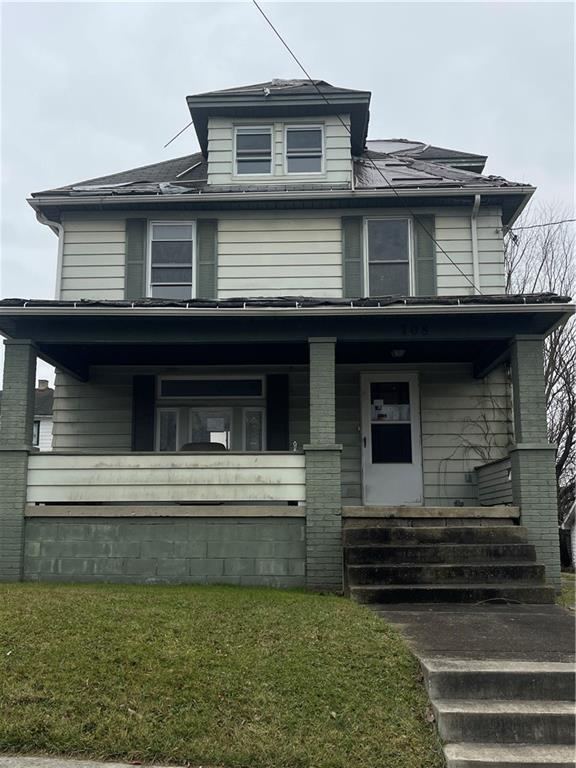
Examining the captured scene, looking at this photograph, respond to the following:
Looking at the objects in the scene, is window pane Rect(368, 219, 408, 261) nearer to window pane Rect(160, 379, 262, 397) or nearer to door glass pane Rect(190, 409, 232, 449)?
window pane Rect(160, 379, 262, 397)

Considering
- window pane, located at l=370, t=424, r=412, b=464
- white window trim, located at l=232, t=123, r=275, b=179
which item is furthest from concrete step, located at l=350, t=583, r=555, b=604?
white window trim, located at l=232, t=123, r=275, b=179

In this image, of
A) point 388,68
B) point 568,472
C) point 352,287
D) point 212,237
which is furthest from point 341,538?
point 568,472

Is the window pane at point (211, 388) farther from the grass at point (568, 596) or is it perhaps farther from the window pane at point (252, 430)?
the grass at point (568, 596)

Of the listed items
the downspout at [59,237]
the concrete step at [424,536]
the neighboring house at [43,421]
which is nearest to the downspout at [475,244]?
the concrete step at [424,536]

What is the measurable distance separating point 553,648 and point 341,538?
3370 millimetres

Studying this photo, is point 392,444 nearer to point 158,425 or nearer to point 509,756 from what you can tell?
point 158,425

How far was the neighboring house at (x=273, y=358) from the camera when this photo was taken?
9008 millimetres

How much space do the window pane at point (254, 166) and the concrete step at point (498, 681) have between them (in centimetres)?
910

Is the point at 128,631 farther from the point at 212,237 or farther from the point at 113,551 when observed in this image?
the point at 212,237

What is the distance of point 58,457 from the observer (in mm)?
9391

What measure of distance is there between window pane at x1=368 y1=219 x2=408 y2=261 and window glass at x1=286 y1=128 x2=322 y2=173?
146 centimetres

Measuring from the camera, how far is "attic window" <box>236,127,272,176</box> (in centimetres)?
1229

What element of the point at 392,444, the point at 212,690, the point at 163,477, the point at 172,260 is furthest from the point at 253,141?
the point at 212,690

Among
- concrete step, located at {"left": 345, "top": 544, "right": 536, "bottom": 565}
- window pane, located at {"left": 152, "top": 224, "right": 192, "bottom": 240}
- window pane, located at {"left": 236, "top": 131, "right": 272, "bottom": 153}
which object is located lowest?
concrete step, located at {"left": 345, "top": 544, "right": 536, "bottom": 565}
